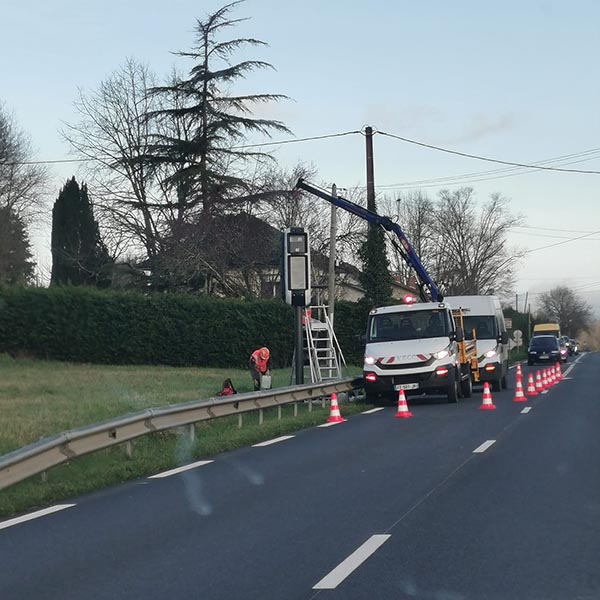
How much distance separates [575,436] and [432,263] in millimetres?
66035

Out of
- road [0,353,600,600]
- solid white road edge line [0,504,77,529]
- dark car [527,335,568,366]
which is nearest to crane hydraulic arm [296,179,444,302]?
road [0,353,600,600]

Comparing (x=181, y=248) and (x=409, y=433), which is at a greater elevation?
(x=181, y=248)

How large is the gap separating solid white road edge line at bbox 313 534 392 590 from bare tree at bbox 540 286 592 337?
152456mm

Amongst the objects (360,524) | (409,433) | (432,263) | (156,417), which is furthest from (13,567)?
(432,263)

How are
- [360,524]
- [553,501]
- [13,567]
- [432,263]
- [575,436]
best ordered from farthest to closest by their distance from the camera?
[432,263] → [575,436] → [553,501] → [360,524] → [13,567]

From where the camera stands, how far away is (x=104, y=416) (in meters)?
18.4

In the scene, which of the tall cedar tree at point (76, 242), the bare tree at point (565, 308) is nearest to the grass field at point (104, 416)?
the tall cedar tree at point (76, 242)

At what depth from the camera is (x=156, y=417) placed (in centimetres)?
1366

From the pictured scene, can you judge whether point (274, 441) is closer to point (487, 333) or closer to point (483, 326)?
point (487, 333)

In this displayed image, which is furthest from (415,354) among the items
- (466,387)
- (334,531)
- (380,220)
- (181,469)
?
(334,531)

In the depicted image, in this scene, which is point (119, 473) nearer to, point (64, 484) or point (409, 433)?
point (64, 484)

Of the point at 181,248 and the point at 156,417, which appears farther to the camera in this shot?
the point at 181,248

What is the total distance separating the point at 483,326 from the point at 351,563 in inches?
919

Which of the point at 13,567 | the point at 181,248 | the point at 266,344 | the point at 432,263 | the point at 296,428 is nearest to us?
the point at 13,567
